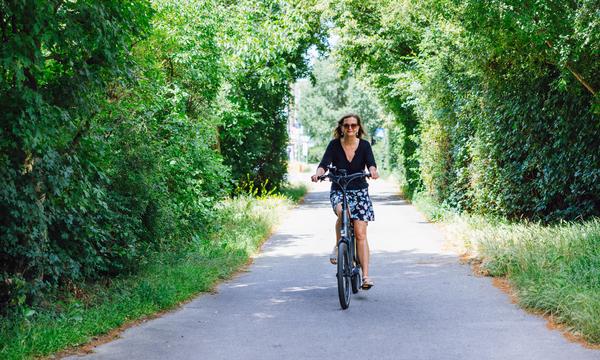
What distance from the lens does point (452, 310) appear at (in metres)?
7.70

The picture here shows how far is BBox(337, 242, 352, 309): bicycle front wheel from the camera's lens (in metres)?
7.57

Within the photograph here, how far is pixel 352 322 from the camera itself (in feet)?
23.4

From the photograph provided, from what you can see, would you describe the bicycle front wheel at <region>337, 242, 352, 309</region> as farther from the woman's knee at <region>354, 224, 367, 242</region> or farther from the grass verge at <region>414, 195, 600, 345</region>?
the grass verge at <region>414, 195, 600, 345</region>

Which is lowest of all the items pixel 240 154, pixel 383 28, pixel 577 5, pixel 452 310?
pixel 452 310

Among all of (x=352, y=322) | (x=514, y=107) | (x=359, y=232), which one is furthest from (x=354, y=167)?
(x=514, y=107)

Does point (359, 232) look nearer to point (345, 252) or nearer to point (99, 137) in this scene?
Result: point (345, 252)

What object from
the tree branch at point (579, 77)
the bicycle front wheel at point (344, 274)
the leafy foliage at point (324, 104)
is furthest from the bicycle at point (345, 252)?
the leafy foliage at point (324, 104)

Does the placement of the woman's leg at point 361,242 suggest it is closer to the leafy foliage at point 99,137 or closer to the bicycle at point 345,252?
the bicycle at point 345,252

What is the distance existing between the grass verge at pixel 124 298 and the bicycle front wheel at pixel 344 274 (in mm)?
1936

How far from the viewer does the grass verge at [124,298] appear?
6017 millimetres

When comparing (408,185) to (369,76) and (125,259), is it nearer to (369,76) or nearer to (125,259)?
(369,76)

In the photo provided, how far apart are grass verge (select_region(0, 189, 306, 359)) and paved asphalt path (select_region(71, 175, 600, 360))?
0.23 m

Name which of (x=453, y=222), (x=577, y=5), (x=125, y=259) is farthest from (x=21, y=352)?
(x=453, y=222)

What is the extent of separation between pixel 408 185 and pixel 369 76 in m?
4.62
